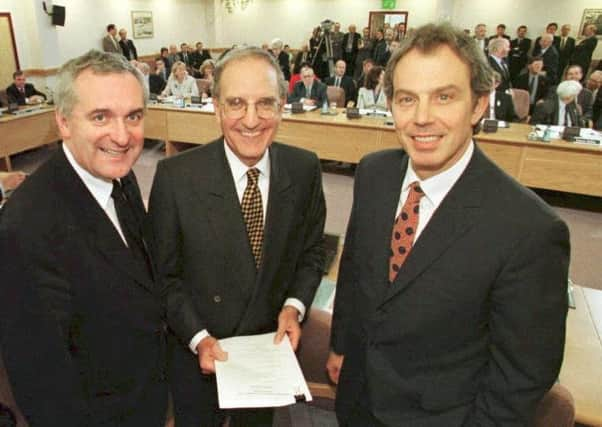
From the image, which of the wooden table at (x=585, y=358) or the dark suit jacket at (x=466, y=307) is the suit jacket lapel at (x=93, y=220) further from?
the wooden table at (x=585, y=358)

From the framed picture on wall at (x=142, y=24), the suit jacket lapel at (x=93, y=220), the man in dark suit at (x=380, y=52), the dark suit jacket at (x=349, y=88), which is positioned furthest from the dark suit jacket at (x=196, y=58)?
the suit jacket lapel at (x=93, y=220)

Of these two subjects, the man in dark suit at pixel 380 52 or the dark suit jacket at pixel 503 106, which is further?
the man in dark suit at pixel 380 52

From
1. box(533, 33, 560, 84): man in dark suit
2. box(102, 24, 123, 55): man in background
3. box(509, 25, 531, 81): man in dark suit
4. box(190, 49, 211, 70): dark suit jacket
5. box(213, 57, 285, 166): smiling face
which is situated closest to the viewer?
box(213, 57, 285, 166): smiling face

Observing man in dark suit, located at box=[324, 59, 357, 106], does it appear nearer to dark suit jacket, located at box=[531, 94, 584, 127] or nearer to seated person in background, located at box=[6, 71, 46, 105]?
dark suit jacket, located at box=[531, 94, 584, 127]

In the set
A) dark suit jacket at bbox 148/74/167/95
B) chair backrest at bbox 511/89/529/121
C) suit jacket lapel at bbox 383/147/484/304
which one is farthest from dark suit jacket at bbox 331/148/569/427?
dark suit jacket at bbox 148/74/167/95

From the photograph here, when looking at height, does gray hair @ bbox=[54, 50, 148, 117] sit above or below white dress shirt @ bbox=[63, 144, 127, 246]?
above

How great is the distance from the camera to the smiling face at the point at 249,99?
1.40 metres

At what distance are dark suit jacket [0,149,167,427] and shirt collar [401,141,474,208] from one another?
86 cm

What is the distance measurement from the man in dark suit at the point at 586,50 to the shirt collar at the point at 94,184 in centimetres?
1148

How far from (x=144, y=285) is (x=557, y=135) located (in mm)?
5079

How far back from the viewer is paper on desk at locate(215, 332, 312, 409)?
4.27ft

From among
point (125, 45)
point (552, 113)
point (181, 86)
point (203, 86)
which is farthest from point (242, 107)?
point (125, 45)

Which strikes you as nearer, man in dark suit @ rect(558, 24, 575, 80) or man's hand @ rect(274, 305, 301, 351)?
man's hand @ rect(274, 305, 301, 351)

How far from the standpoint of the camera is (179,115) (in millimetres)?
6324
